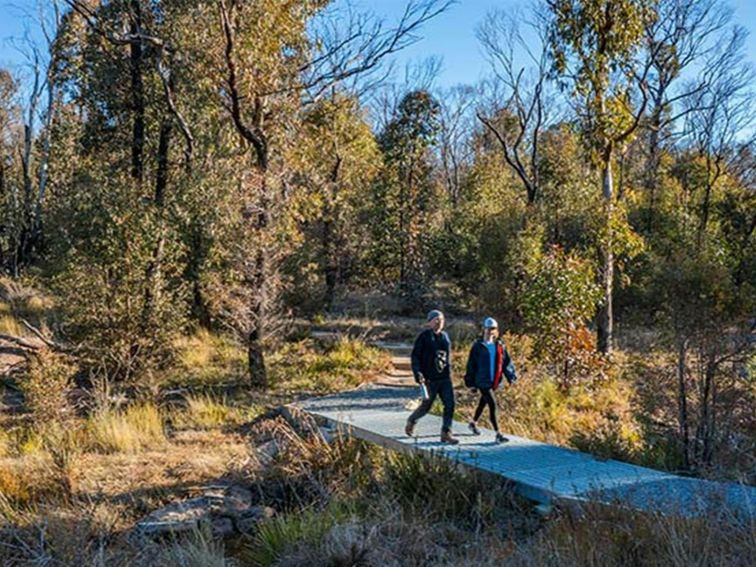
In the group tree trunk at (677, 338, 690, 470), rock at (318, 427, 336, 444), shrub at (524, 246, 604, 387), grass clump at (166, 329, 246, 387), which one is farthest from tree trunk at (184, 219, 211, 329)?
tree trunk at (677, 338, 690, 470)

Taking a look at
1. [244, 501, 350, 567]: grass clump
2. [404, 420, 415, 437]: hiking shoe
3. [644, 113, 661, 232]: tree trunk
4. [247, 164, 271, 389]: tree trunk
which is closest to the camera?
[244, 501, 350, 567]: grass clump

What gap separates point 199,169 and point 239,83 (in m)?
3.14

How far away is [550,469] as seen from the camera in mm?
6840

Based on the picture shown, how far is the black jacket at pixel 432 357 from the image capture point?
7.80 m

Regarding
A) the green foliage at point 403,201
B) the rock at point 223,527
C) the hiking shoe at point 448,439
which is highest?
the green foliage at point 403,201

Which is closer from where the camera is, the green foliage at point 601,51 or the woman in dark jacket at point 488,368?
the woman in dark jacket at point 488,368

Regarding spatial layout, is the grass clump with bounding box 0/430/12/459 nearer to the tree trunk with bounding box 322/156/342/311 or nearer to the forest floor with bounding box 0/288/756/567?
the forest floor with bounding box 0/288/756/567

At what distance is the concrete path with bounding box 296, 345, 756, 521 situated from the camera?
15.8 ft

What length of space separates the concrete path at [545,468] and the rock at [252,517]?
66.9 inches

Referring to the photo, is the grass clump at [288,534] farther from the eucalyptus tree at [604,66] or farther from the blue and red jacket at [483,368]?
the eucalyptus tree at [604,66]

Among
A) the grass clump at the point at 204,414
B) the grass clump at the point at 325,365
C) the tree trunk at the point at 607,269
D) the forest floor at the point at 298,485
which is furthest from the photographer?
the tree trunk at the point at 607,269

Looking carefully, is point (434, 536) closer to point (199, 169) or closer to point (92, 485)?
point (92, 485)

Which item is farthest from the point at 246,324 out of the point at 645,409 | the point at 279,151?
the point at 645,409

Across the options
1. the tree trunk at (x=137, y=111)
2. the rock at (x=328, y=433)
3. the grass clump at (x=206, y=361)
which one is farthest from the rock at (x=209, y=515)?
the tree trunk at (x=137, y=111)
